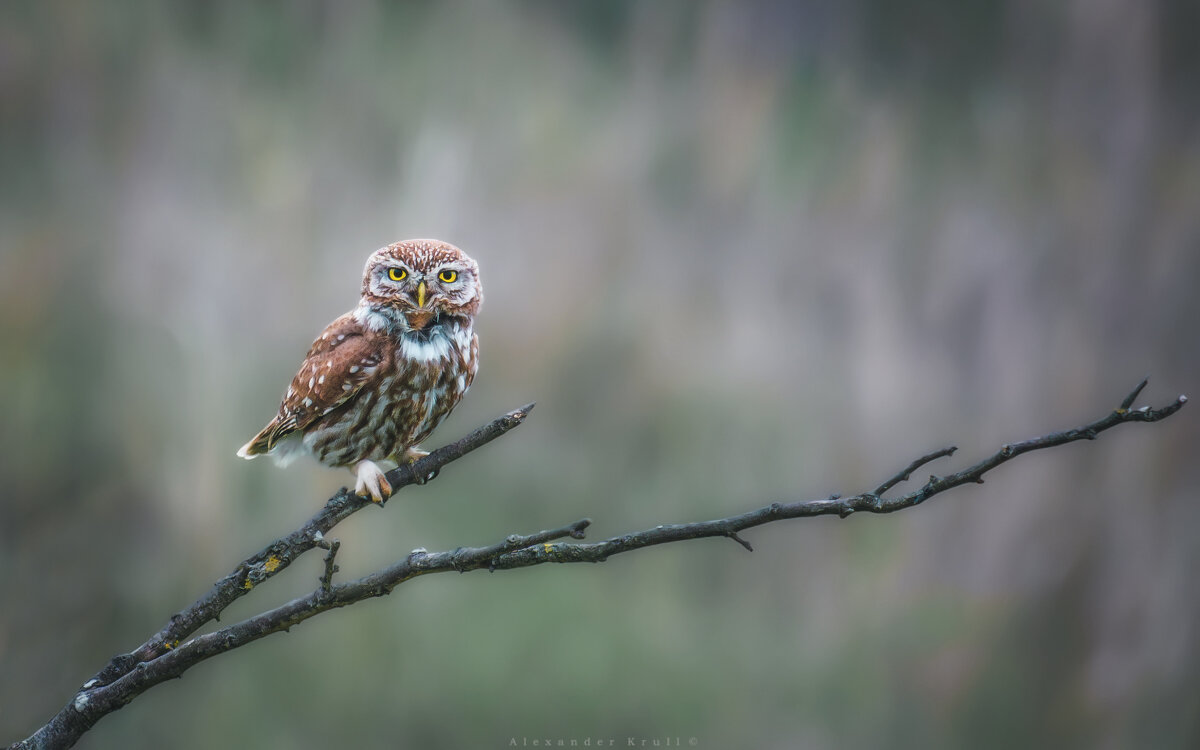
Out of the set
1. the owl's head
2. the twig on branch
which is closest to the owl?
the owl's head

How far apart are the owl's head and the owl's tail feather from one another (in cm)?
44

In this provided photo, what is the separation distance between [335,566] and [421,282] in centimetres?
75

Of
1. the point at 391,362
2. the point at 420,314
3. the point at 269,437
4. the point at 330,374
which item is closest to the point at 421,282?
the point at 420,314

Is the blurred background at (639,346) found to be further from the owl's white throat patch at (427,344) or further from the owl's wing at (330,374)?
the owl's white throat patch at (427,344)

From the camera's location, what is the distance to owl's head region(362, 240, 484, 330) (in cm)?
204

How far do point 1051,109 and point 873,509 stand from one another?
3073mm

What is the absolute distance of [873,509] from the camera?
1.26 m

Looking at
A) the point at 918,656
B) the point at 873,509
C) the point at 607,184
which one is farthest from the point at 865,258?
the point at 873,509

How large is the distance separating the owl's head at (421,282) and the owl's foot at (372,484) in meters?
0.35

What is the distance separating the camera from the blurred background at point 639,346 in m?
3.56

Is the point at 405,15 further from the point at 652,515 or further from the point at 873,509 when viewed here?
the point at 873,509

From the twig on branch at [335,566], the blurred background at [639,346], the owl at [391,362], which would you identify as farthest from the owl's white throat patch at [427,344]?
the blurred background at [639,346]

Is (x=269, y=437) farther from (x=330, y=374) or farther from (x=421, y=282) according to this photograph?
(x=421, y=282)

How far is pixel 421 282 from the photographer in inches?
80.4
